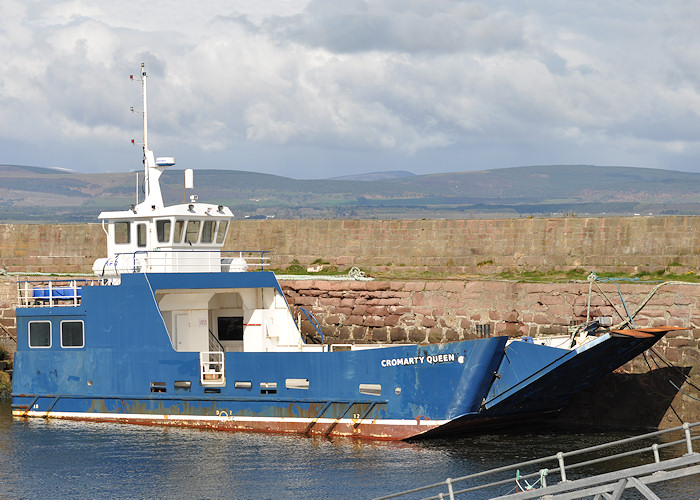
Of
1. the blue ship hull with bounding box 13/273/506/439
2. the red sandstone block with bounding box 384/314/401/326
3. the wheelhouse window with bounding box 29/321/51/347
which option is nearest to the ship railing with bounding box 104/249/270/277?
the blue ship hull with bounding box 13/273/506/439

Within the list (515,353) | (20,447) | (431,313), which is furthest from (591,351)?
(20,447)

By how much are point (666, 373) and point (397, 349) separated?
214 inches

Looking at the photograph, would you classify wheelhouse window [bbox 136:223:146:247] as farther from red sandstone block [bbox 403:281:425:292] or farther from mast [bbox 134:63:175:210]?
red sandstone block [bbox 403:281:425:292]

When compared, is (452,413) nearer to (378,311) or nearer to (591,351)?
(591,351)

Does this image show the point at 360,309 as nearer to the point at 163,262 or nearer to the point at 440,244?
the point at 440,244

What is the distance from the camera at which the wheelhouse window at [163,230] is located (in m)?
20.8

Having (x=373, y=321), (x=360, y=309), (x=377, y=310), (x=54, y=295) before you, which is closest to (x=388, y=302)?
→ (x=377, y=310)

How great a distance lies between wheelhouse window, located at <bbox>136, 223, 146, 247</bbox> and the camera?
69.2 ft

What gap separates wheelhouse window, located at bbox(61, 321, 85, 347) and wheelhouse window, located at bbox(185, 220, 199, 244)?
2706 mm

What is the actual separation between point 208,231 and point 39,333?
4044 millimetres

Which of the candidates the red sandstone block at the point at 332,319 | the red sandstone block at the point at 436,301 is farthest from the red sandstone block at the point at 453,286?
the red sandstone block at the point at 332,319

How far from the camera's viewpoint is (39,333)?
21266 mm

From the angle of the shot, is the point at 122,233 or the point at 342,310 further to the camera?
the point at 342,310

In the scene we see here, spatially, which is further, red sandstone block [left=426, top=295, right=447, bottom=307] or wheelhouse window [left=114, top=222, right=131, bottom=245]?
red sandstone block [left=426, top=295, right=447, bottom=307]
